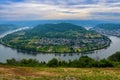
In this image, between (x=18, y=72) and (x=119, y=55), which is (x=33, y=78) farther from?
(x=119, y=55)

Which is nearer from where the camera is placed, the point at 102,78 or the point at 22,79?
the point at 22,79

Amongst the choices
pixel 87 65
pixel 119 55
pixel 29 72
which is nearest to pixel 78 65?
pixel 87 65

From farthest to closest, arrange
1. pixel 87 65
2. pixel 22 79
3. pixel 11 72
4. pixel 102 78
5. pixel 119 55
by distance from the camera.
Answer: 1. pixel 119 55
2. pixel 87 65
3. pixel 11 72
4. pixel 102 78
5. pixel 22 79

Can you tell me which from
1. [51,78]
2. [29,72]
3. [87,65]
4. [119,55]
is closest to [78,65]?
[87,65]

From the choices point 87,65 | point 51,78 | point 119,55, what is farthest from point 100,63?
point 119,55

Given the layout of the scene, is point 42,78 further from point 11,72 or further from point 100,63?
point 100,63

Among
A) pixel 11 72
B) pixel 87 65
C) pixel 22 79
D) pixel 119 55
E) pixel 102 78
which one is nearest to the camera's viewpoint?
pixel 22 79

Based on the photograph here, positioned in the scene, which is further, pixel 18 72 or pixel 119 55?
pixel 119 55
